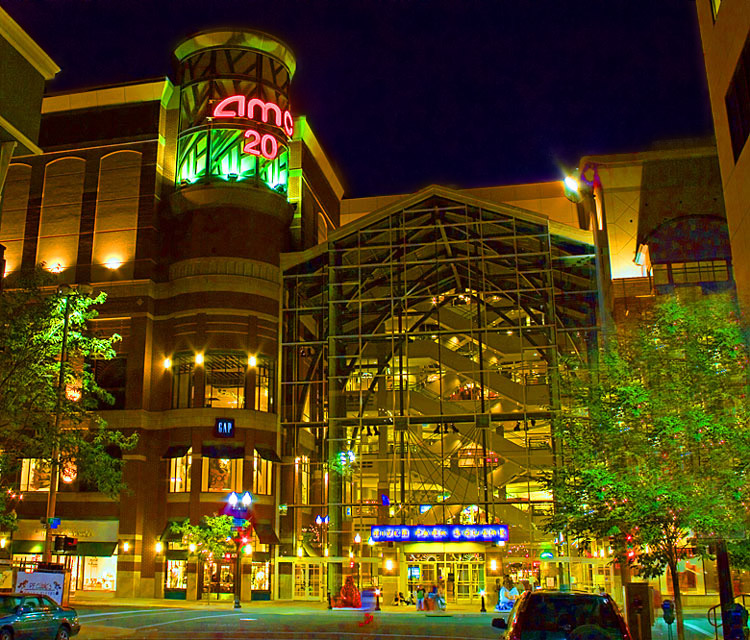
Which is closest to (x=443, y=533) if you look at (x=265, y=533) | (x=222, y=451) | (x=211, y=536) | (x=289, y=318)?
(x=265, y=533)

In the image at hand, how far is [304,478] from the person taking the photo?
202 feet

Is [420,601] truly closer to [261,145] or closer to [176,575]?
[176,575]

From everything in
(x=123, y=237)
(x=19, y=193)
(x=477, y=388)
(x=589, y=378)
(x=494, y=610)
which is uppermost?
(x=19, y=193)

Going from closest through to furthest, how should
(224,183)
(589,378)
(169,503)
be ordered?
Answer: (589,378)
(169,503)
(224,183)

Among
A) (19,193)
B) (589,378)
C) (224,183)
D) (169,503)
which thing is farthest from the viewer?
(19,193)

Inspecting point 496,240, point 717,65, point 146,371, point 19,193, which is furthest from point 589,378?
point 19,193

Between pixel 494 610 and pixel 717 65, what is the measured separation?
1124 inches

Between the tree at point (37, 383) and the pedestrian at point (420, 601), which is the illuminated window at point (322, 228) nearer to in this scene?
the pedestrian at point (420, 601)

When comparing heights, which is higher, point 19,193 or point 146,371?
point 19,193

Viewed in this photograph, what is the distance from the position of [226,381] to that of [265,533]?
9.99 m

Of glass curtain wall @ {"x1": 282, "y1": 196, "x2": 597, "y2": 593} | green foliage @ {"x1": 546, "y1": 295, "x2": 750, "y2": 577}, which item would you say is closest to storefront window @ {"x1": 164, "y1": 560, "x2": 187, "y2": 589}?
glass curtain wall @ {"x1": 282, "y1": 196, "x2": 597, "y2": 593}

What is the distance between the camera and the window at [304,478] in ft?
192

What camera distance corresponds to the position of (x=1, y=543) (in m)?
53.9

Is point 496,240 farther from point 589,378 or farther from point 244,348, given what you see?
point 589,378
